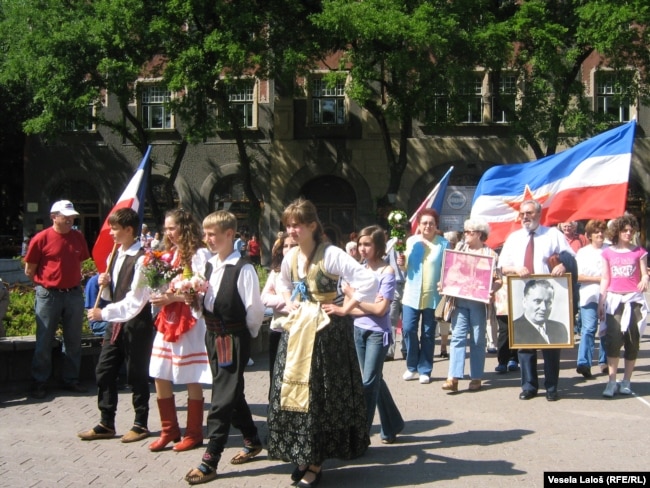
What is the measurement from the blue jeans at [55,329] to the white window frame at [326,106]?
70.5 ft

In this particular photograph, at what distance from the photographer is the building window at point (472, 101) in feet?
80.5

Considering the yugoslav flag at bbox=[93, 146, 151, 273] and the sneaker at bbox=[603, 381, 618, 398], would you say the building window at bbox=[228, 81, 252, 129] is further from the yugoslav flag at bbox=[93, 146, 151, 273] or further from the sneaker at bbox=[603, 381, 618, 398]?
the sneaker at bbox=[603, 381, 618, 398]

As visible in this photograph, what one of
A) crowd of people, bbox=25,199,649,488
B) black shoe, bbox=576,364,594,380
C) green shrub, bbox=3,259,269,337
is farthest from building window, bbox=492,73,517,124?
green shrub, bbox=3,259,269,337

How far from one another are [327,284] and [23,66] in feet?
74.3

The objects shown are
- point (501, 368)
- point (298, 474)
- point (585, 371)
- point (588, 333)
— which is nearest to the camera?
point (298, 474)

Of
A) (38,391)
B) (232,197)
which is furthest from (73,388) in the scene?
(232,197)

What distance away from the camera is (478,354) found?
883 cm

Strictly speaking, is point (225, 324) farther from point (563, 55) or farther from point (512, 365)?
point (563, 55)

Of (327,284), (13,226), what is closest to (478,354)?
(327,284)

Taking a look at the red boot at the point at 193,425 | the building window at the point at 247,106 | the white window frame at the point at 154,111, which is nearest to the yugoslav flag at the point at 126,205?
the red boot at the point at 193,425

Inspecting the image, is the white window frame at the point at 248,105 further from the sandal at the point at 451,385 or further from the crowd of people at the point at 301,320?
the sandal at the point at 451,385

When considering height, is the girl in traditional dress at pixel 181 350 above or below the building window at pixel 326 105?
below

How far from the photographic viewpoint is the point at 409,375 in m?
9.40

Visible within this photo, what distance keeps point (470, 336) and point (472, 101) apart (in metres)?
17.7
